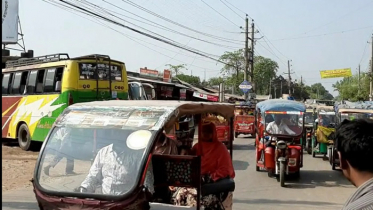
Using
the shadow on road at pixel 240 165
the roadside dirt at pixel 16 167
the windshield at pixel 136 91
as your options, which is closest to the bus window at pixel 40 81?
Result: the roadside dirt at pixel 16 167

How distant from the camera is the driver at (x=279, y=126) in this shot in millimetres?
11680

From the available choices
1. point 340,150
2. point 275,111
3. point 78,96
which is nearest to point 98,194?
point 340,150

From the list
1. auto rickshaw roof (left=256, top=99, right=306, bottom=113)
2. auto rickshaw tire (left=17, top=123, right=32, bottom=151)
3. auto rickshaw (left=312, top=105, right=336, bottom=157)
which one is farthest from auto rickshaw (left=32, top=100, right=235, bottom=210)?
auto rickshaw tire (left=17, top=123, right=32, bottom=151)

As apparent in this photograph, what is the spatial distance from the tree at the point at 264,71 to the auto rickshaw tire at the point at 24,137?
222 feet

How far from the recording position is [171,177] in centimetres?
414

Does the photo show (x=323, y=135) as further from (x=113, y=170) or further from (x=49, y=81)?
(x=113, y=170)

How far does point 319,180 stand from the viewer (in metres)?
11.3

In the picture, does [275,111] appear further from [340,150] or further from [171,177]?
[340,150]

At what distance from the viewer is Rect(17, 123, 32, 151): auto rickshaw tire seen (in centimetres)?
1609

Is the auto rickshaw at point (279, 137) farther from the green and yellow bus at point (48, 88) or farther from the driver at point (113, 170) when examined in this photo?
the driver at point (113, 170)

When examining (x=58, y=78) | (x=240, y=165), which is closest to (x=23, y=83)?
(x=58, y=78)

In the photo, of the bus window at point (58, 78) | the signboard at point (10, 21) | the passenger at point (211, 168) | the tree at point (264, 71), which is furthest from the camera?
the tree at point (264, 71)

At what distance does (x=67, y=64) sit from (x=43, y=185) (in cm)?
1091

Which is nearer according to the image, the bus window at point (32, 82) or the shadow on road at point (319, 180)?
the shadow on road at point (319, 180)
